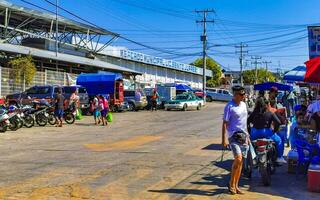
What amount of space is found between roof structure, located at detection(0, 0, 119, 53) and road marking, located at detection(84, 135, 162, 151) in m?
33.2

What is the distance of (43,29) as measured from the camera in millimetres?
62812

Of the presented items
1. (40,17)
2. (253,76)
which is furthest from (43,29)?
(253,76)

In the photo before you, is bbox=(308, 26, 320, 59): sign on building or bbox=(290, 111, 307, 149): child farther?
bbox=(308, 26, 320, 59): sign on building

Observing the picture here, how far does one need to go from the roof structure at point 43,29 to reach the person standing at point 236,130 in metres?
42.9

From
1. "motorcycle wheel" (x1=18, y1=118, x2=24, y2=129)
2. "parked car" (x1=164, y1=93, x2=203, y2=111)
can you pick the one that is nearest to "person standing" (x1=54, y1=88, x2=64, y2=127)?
"motorcycle wheel" (x1=18, y1=118, x2=24, y2=129)

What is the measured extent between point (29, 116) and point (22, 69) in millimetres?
12562

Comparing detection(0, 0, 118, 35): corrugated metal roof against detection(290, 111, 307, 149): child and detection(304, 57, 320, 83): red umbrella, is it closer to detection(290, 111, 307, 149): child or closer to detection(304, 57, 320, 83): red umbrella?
detection(290, 111, 307, 149): child

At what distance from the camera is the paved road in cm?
876

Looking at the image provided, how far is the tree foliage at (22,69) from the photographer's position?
36094 millimetres

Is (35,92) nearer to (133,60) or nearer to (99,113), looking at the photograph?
(99,113)

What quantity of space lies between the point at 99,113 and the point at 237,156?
1874 centimetres

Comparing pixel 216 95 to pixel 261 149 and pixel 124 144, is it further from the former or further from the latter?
pixel 261 149

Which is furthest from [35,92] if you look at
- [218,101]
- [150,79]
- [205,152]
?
[150,79]

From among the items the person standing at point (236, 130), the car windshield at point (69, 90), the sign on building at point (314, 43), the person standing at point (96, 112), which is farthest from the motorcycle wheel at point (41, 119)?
the person standing at point (236, 130)
